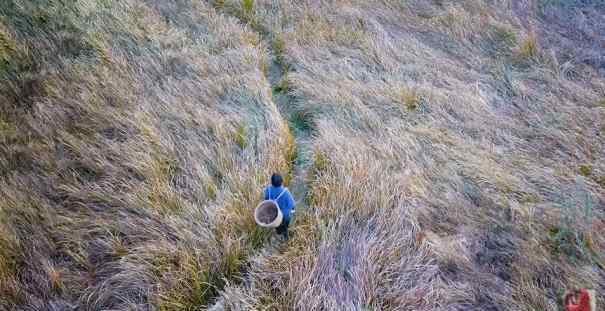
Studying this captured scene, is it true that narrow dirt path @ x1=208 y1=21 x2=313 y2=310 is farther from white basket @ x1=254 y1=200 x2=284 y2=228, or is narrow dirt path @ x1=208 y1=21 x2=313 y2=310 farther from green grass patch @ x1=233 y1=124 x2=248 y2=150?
green grass patch @ x1=233 y1=124 x2=248 y2=150

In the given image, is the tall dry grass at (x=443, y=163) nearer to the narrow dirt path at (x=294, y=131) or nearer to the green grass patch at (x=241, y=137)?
the narrow dirt path at (x=294, y=131)

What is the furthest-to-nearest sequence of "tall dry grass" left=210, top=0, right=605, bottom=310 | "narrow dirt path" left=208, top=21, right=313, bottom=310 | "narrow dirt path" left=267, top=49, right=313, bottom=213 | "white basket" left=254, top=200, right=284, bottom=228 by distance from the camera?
"narrow dirt path" left=267, top=49, right=313, bottom=213 → "narrow dirt path" left=208, top=21, right=313, bottom=310 → "white basket" left=254, top=200, right=284, bottom=228 → "tall dry grass" left=210, top=0, right=605, bottom=310

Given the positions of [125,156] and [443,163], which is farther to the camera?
[443,163]

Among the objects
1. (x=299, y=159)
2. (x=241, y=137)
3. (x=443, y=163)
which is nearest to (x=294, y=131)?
(x=299, y=159)

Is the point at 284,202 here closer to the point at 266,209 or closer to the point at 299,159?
the point at 266,209

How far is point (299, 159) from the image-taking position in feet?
13.3

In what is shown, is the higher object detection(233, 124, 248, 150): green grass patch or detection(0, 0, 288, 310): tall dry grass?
detection(0, 0, 288, 310): tall dry grass

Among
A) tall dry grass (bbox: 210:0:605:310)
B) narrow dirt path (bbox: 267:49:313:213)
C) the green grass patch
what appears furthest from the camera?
the green grass patch

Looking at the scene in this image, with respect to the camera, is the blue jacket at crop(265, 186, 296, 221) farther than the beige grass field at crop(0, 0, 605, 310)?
Yes

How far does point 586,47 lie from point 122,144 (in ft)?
21.7

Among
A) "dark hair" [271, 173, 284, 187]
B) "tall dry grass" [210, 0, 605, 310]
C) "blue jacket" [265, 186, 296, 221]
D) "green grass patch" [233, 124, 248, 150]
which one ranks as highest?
"dark hair" [271, 173, 284, 187]

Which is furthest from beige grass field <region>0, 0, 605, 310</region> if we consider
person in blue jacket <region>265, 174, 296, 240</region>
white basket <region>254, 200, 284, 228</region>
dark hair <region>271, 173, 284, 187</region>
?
dark hair <region>271, 173, 284, 187</region>

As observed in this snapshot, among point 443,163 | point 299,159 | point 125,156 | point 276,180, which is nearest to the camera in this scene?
point 276,180

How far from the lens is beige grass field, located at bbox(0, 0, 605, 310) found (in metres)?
2.67
